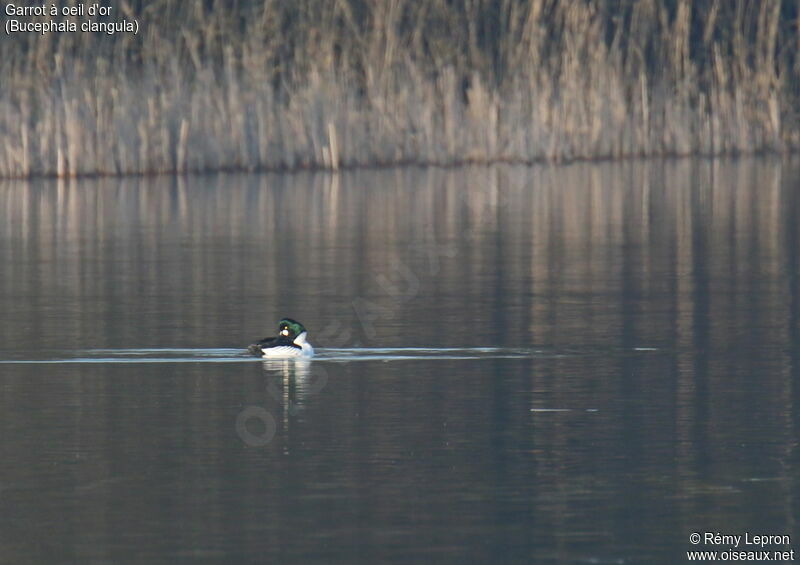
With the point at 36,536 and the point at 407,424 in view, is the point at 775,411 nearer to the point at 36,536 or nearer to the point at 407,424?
the point at 407,424

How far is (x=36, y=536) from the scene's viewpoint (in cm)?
616

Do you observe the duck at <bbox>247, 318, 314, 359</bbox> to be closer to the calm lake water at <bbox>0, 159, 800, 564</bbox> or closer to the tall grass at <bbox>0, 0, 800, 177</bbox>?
the calm lake water at <bbox>0, 159, 800, 564</bbox>

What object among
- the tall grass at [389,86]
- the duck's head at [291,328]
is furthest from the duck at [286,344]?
the tall grass at [389,86]

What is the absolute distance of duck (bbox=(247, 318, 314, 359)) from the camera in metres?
9.55

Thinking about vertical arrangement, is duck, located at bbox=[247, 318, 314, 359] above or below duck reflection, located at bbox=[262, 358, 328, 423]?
above

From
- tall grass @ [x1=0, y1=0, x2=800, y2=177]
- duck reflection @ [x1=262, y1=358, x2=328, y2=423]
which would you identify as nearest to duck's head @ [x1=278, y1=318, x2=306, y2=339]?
duck reflection @ [x1=262, y1=358, x2=328, y2=423]

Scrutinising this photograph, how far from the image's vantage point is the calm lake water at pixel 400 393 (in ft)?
20.6

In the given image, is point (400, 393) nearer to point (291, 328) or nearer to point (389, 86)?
point (291, 328)

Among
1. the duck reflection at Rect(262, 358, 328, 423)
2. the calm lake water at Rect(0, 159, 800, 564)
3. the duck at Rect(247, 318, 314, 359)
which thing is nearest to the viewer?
the calm lake water at Rect(0, 159, 800, 564)

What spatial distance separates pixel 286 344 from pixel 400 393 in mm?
1090

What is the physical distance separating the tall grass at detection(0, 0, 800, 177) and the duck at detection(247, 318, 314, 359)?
1308cm

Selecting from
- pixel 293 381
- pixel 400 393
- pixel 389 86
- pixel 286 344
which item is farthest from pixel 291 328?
pixel 389 86

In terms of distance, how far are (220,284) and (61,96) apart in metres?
10.3

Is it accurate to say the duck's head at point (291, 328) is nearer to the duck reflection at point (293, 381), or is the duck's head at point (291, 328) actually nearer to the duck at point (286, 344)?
the duck at point (286, 344)
